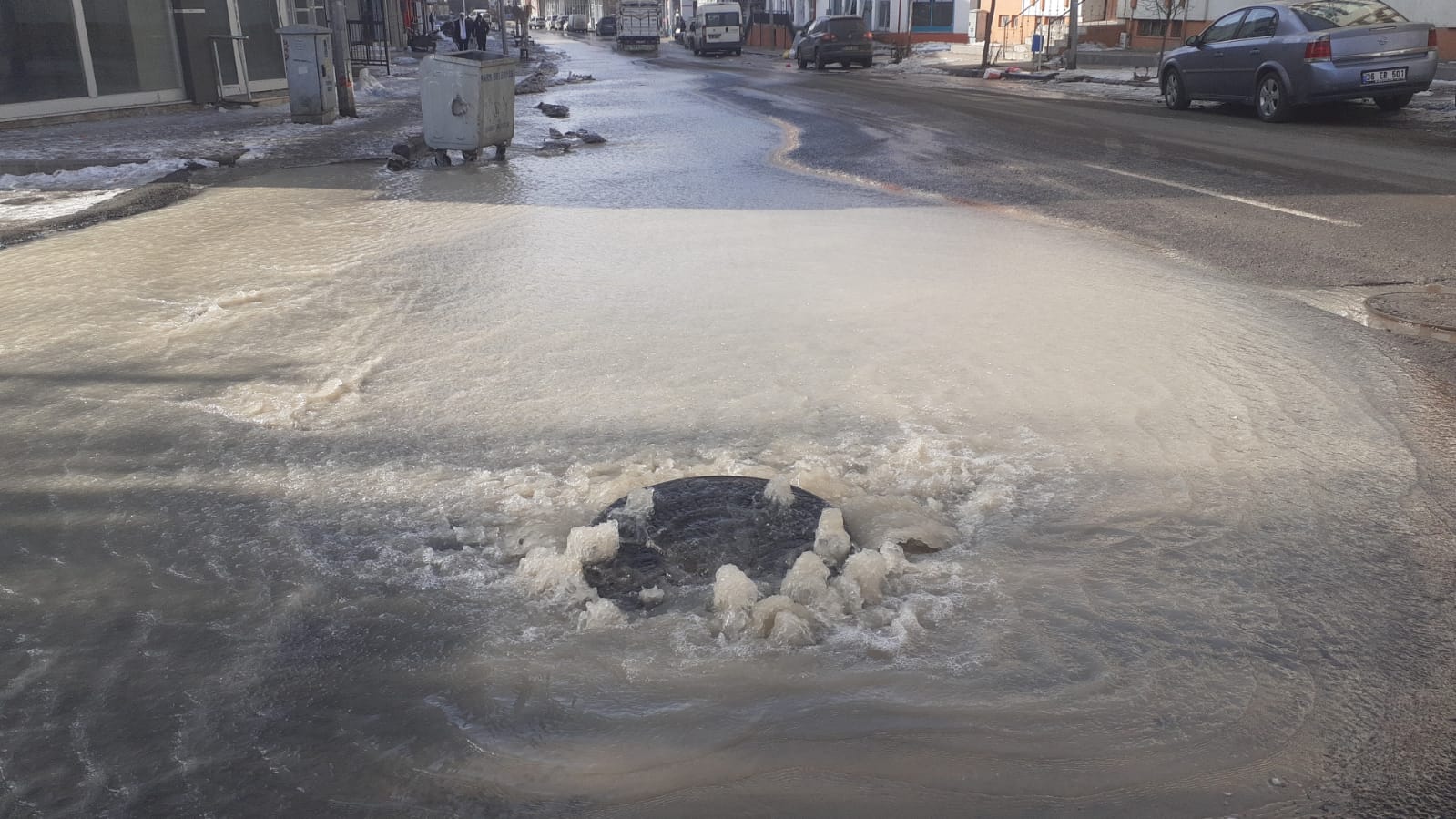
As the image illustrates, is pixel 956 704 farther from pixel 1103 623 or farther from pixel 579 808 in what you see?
pixel 579 808

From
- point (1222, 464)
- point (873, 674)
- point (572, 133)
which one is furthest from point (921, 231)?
point (572, 133)

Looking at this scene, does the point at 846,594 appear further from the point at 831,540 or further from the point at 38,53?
the point at 38,53

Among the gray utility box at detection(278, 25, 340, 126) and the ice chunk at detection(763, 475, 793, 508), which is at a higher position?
the gray utility box at detection(278, 25, 340, 126)

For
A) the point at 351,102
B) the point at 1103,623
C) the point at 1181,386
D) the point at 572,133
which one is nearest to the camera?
the point at 1103,623

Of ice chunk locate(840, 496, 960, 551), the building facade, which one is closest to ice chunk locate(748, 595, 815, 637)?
ice chunk locate(840, 496, 960, 551)

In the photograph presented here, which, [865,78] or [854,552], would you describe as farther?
[865,78]

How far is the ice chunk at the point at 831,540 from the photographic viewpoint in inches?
136

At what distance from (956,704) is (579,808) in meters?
0.99

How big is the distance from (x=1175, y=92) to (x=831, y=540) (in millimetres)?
17460

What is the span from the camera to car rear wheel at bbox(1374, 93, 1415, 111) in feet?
50.0

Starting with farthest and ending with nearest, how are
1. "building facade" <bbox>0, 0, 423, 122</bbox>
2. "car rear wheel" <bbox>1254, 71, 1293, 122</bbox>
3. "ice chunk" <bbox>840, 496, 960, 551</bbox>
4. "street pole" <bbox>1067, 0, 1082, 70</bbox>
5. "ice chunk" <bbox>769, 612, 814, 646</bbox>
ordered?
"street pole" <bbox>1067, 0, 1082, 70</bbox> → "building facade" <bbox>0, 0, 423, 122</bbox> → "car rear wheel" <bbox>1254, 71, 1293, 122</bbox> → "ice chunk" <bbox>840, 496, 960, 551</bbox> → "ice chunk" <bbox>769, 612, 814, 646</bbox>

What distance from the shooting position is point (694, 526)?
3.65 metres

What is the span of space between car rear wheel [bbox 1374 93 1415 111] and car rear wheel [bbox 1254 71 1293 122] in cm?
132

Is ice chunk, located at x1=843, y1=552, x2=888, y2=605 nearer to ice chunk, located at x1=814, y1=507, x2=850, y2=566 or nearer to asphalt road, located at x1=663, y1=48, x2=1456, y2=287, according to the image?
ice chunk, located at x1=814, y1=507, x2=850, y2=566
